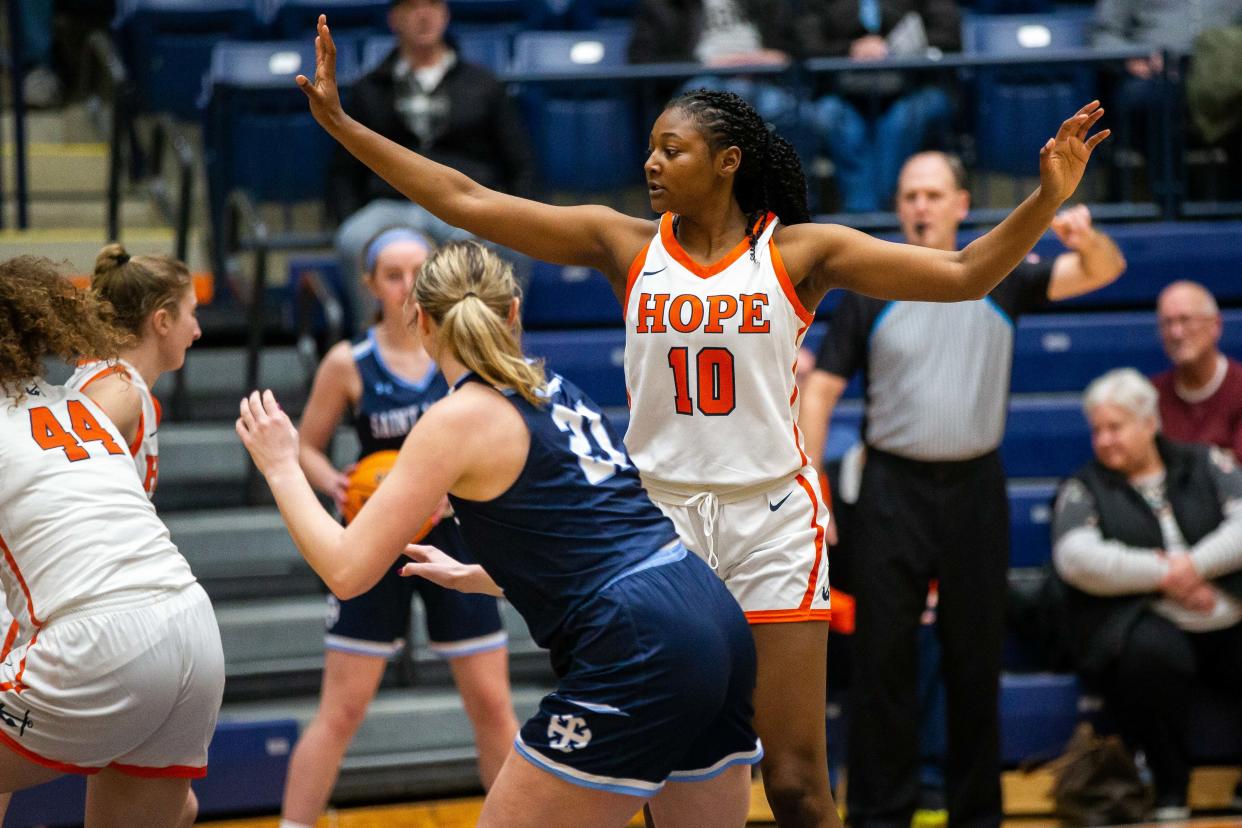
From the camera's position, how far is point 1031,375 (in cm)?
728

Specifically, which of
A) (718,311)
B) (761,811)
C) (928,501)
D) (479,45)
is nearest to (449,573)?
(718,311)

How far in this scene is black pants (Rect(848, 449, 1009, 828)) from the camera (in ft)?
16.6

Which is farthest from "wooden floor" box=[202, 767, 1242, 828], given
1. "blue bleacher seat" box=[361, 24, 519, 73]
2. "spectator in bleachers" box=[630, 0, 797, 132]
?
"blue bleacher seat" box=[361, 24, 519, 73]

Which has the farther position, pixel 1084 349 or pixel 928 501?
pixel 1084 349

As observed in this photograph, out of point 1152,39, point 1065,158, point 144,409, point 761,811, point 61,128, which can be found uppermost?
point 1152,39

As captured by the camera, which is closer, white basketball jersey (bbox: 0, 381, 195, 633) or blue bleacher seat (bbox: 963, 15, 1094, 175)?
white basketball jersey (bbox: 0, 381, 195, 633)

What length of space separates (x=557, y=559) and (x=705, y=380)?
2.16ft

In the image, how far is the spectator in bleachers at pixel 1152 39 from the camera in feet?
24.7

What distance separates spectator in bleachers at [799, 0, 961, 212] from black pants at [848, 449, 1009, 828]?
108 inches

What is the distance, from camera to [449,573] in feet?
10.6

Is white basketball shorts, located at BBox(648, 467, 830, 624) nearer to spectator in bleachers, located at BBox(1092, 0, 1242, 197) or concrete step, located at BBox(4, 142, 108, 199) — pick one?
spectator in bleachers, located at BBox(1092, 0, 1242, 197)

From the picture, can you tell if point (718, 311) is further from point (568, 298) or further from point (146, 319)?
point (568, 298)

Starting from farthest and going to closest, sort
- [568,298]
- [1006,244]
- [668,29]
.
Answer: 1. [668,29]
2. [568,298]
3. [1006,244]

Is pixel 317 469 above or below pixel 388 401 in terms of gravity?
below
